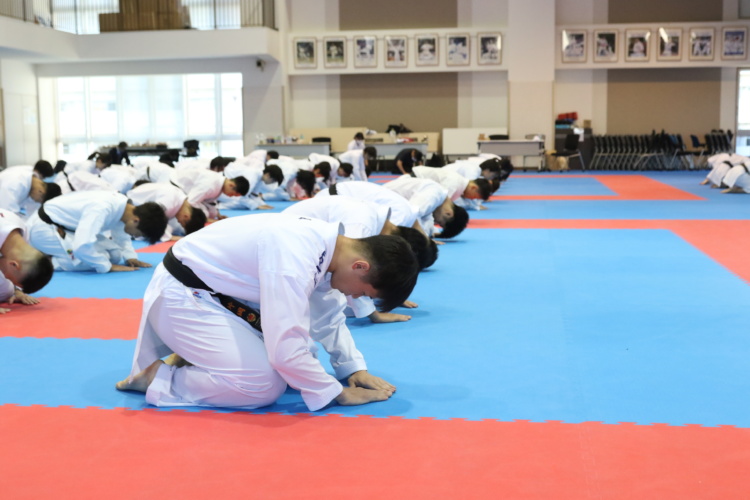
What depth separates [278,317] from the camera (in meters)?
2.96

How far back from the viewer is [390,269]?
2.97 meters

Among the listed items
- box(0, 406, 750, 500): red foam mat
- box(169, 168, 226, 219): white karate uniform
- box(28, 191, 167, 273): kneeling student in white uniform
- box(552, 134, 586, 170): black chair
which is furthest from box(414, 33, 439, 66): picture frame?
box(0, 406, 750, 500): red foam mat

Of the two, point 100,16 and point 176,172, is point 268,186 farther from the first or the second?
point 100,16

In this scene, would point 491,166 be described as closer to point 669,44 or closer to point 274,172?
point 274,172

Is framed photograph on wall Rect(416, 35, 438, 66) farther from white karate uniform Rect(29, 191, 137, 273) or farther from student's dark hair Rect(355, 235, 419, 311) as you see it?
student's dark hair Rect(355, 235, 419, 311)

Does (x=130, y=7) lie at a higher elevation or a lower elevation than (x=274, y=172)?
higher

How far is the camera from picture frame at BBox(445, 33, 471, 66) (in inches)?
922

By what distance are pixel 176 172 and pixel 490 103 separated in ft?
47.6

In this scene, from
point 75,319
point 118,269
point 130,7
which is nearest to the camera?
point 75,319

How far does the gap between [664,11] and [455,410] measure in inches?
904

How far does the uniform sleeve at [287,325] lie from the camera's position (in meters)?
2.96

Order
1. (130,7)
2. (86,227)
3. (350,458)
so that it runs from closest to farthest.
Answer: (350,458) < (86,227) < (130,7)

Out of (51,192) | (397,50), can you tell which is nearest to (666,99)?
(397,50)

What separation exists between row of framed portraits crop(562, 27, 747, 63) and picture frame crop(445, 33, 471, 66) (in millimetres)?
2852
